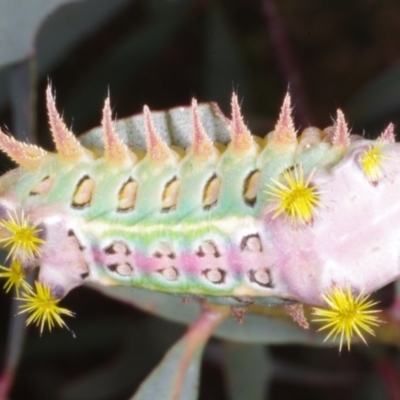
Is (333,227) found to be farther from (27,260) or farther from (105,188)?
(27,260)

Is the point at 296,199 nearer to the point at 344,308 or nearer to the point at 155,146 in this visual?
the point at 344,308

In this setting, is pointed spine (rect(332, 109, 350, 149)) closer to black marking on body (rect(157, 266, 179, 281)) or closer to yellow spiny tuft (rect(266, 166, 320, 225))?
yellow spiny tuft (rect(266, 166, 320, 225))

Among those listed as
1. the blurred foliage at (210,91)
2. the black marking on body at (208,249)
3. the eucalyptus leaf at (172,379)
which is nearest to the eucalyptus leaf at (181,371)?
the eucalyptus leaf at (172,379)

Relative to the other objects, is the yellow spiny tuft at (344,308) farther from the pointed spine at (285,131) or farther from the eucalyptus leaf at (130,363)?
the eucalyptus leaf at (130,363)

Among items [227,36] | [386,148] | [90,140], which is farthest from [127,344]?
[386,148]

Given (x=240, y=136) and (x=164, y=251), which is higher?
(x=240, y=136)

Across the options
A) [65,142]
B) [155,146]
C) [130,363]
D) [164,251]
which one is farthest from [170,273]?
[130,363]
